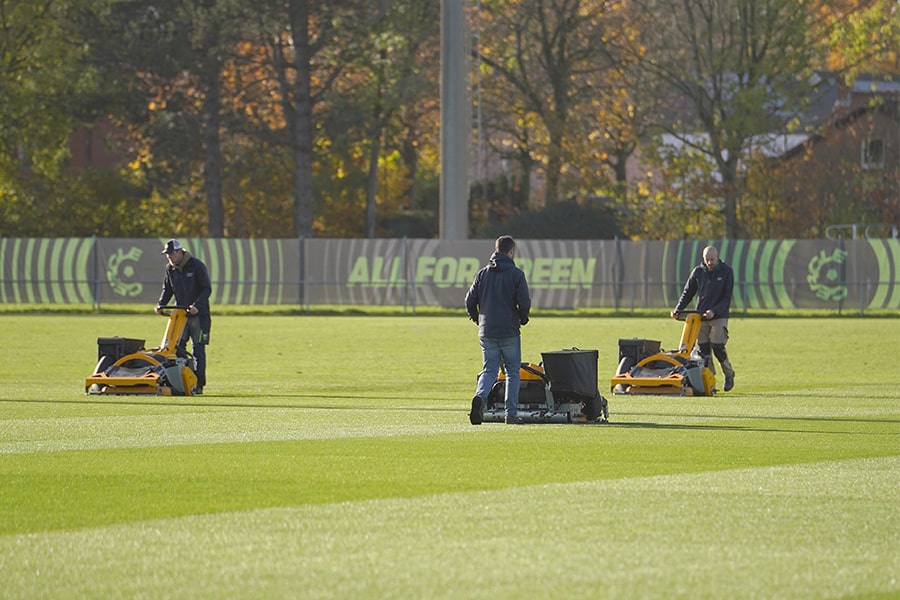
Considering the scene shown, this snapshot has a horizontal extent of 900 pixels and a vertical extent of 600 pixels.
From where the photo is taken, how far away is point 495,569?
31.3 feet

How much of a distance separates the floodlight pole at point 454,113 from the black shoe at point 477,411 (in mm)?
33699

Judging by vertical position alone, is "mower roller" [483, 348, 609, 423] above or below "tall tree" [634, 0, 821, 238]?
A: below

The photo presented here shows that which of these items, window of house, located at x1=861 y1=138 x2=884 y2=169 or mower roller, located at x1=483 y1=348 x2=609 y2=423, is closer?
mower roller, located at x1=483 y1=348 x2=609 y2=423

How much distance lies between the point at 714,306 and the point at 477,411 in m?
7.54

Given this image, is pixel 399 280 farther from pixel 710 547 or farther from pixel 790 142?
pixel 710 547

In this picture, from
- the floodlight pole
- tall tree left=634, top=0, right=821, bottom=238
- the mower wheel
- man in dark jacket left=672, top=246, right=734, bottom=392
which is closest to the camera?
the mower wheel

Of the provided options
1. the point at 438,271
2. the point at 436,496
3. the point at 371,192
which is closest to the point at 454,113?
the point at 438,271

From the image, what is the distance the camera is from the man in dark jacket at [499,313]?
62.3 ft

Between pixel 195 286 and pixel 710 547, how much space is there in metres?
15.6

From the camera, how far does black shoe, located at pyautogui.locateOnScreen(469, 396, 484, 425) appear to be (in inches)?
747

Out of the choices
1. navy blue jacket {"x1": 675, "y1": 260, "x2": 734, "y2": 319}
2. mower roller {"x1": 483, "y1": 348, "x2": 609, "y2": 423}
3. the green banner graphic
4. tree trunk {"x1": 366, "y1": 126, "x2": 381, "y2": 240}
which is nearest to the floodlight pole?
the green banner graphic

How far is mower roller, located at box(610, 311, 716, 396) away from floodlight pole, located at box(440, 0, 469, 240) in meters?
28.1

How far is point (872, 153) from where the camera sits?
75.1 metres

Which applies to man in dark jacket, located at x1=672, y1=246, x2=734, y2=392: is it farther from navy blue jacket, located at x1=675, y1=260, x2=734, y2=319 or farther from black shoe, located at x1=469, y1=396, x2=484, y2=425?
black shoe, located at x1=469, y1=396, x2=484, y2=425
